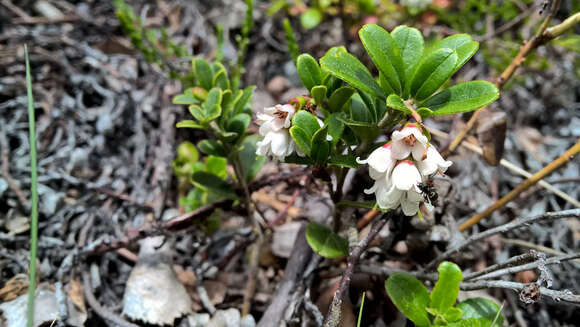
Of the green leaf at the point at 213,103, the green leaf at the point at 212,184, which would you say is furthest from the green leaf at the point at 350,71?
the green leaf at the point at 212,184

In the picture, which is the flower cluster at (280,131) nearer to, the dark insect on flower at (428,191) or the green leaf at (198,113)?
the green leaf at (198,113)

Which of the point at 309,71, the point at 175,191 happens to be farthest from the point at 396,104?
the point at 175,191

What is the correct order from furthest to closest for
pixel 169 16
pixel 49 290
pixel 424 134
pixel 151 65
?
pixel 169 16 < pixel 151 65 < pixel 49 290 < pixel 424 134

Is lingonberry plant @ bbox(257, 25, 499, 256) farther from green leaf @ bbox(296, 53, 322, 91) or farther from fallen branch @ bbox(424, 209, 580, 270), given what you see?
fallen branch @ bbox(424, 209, 580, 270)

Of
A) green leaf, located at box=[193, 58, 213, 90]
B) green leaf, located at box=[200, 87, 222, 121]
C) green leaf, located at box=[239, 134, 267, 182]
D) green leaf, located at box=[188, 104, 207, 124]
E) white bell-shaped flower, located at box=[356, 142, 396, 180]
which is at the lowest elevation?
green leaf, located at box=[239, 134, 267, 182]

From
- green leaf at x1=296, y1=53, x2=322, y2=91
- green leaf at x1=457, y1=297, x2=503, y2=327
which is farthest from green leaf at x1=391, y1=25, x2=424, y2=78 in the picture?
green leaf at x1=457, y1=297, x2=503, y2=327

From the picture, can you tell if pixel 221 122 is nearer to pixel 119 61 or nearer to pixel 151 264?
pixel 151 264

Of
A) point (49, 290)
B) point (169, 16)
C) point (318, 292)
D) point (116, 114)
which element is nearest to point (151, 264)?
point (49, 290)
